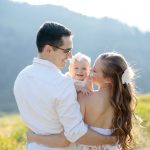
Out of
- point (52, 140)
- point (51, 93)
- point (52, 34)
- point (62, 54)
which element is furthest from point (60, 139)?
point (52, 34)

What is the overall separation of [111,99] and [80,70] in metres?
0.76

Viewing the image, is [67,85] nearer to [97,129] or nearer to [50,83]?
[50,83]

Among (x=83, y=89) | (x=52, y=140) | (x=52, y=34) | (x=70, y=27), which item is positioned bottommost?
(x=70, y=27)

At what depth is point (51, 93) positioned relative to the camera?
3.66m

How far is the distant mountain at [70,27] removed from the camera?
127 meters

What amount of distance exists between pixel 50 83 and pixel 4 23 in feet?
466

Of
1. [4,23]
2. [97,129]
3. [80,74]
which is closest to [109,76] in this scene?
[97,129]

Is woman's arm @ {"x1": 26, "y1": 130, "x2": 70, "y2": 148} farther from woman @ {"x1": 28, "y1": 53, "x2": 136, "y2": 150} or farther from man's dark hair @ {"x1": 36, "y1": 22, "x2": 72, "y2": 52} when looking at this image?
man's dark hair @ {"x1": 36, "y1": 22, "x2": 72, "y2": 52}

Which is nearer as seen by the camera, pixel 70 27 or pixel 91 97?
pixel 91 97

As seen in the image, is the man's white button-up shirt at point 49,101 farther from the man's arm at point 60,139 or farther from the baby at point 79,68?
the baby at point 79,68

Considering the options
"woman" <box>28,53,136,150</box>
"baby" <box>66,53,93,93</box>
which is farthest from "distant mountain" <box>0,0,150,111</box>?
"woman" <box>28,53,136,150</box>

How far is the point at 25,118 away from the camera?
3898mm

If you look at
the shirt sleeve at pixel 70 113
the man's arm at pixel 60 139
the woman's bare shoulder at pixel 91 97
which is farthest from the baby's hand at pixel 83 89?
the man's arm at pixel 60 139

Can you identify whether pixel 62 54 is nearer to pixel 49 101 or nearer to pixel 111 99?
pixel 49 101
